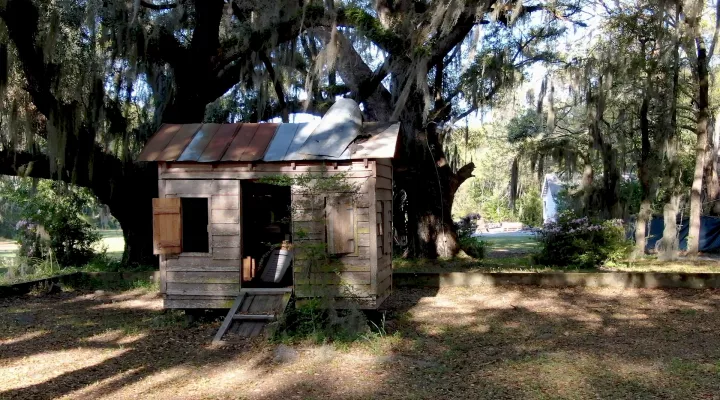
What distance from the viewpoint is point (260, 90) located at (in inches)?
514

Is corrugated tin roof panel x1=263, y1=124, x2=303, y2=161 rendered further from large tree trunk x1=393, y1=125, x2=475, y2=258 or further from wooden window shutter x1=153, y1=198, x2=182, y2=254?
large tree trunk x1=393, y1=125, x2=475, y2=258

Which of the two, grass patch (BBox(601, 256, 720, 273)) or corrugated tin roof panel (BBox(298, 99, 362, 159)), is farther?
grass patch (BBox(601, 256, 720, 273))

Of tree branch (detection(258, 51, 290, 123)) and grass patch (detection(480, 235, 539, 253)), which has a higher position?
tree branch (detection(258, 51, 290, 123))

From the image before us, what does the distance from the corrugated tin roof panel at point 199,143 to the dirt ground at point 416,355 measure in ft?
7.40

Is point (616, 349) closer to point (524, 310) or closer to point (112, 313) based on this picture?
point (524, 310)

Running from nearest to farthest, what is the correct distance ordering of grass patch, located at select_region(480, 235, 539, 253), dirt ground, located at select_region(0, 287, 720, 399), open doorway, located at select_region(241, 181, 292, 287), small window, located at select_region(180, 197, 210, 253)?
dirt ground, located at select_region(0, 287, 720, 399), open doorway, located at select_region(241, 181, 292, 287), small window, located at select_region(180, 197, 210, 253), grass patch, located at select_region(480, 235, 539, 253)

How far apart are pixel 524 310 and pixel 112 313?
618 centimetres

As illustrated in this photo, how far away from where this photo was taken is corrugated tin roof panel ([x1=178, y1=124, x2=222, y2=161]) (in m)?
7.77

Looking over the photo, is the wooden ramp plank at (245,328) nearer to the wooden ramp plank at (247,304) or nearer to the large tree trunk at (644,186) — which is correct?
the wooden ramp plank at (247,304)

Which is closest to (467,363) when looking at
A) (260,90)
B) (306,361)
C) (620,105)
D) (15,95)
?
(306,361)

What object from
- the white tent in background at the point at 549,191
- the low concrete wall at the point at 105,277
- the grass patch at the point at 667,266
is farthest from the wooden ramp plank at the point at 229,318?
the white tent in background at the point at 549,191

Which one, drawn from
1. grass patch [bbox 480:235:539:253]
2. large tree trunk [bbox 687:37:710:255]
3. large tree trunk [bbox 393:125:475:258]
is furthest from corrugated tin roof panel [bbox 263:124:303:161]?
large tree trunk [bbox 687:37:710:255]

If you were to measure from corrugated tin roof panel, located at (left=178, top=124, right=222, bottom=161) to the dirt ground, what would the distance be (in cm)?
225

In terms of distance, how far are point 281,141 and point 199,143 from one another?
3.65 ft
